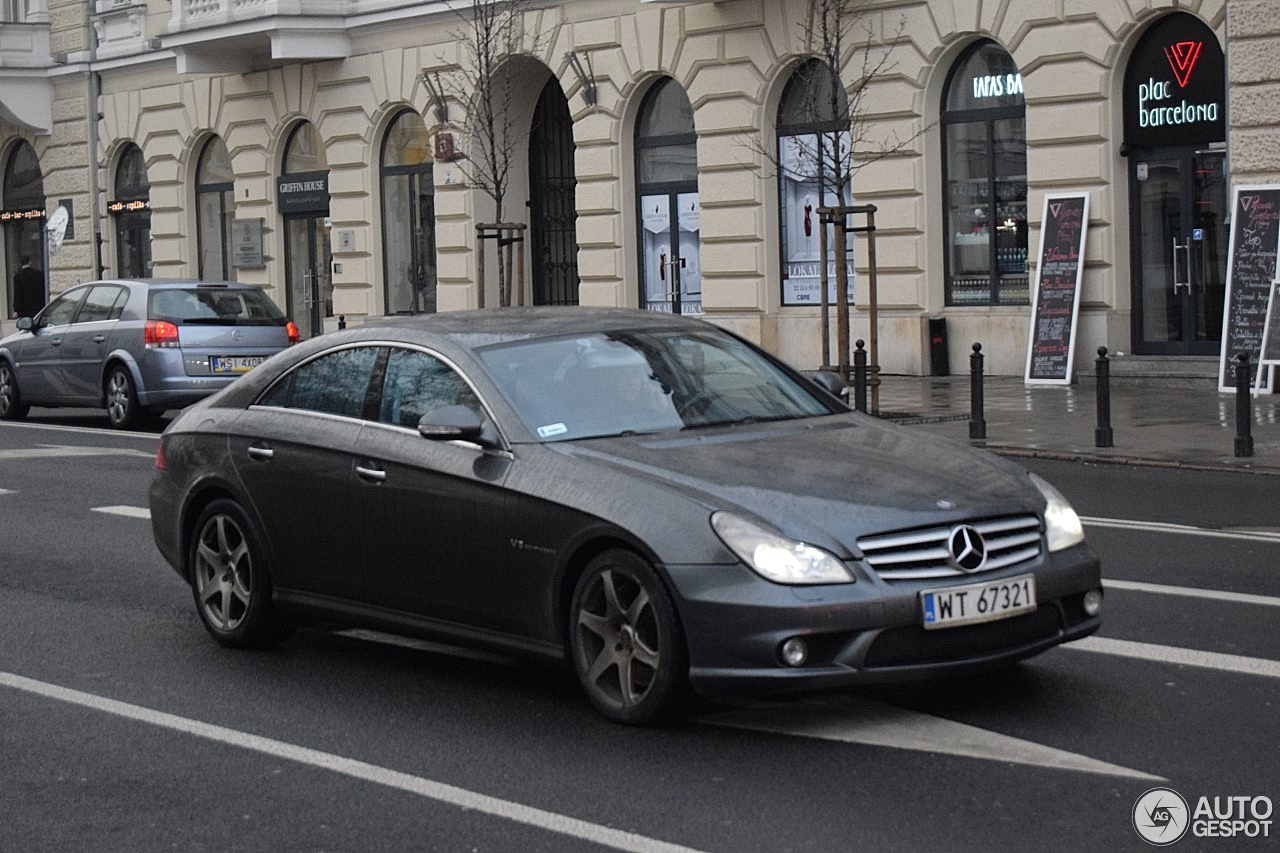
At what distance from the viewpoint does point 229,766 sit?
21.7 ft

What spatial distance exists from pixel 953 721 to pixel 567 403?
1.84m

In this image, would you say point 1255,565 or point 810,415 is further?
point 1255,565

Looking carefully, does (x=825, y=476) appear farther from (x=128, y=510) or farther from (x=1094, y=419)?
(x=1094, y=419)

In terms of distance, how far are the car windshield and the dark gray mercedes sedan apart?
0.04 ft

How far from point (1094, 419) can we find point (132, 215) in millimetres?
24833

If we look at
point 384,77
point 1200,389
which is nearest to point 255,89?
point 384,77

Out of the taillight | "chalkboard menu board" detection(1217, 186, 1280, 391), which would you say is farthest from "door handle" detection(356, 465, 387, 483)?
"chalkboard menu board" detection(1217, 186, 1280, 391)

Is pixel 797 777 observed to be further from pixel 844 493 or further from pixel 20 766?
pixel 20 766

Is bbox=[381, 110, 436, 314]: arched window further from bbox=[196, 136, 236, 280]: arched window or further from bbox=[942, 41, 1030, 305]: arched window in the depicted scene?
bbox=[942, 41, 1030, 305]: arched window

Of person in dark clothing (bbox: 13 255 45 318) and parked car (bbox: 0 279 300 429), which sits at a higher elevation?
person in dark clothing (bbox: 13 255 45 318)

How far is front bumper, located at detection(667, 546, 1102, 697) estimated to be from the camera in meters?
6.36

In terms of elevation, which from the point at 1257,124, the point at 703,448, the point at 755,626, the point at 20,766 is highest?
the point at 1257,124

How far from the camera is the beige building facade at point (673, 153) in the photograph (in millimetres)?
22922

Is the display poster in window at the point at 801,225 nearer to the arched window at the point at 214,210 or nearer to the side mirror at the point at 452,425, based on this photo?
the arched window at the point at 214,210
